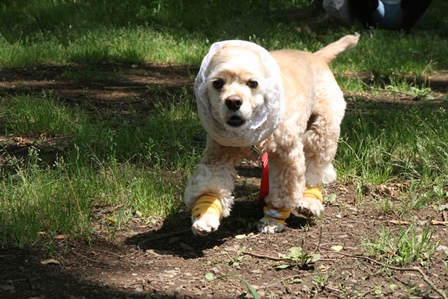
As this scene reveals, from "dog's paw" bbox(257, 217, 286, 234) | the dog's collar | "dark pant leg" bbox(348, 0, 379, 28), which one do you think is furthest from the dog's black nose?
"dark pant leg" bbox(348, 0, 379, 28)

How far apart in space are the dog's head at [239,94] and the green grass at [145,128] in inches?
37.2

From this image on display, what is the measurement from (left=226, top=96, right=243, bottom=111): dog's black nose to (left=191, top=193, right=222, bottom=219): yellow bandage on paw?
628 mm

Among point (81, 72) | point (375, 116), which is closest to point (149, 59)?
point (81, 72)

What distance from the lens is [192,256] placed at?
14.1 feet

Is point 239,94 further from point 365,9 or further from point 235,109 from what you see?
point 365,9

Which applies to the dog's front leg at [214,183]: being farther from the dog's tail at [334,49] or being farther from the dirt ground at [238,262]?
the dog's tail at [334,49]

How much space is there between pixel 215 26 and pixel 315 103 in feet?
22.1

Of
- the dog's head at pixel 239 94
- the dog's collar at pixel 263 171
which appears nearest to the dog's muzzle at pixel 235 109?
the dog's head at pixel 239 94

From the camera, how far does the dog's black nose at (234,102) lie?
390 centimetres

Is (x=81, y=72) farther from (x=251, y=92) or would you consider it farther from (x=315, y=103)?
(x=251, y=92)

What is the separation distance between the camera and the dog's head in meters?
3.97

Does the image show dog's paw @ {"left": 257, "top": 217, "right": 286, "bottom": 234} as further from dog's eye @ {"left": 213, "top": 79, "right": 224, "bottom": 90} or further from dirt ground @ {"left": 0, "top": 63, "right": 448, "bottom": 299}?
dog's eye @ {"left": 213, "top": 79, "right": 224, "bottom": 90}

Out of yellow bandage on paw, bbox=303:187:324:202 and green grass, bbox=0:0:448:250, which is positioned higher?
yellow bandage on paw, bbox=303:187:324:202

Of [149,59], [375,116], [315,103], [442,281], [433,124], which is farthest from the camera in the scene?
[149,59]
